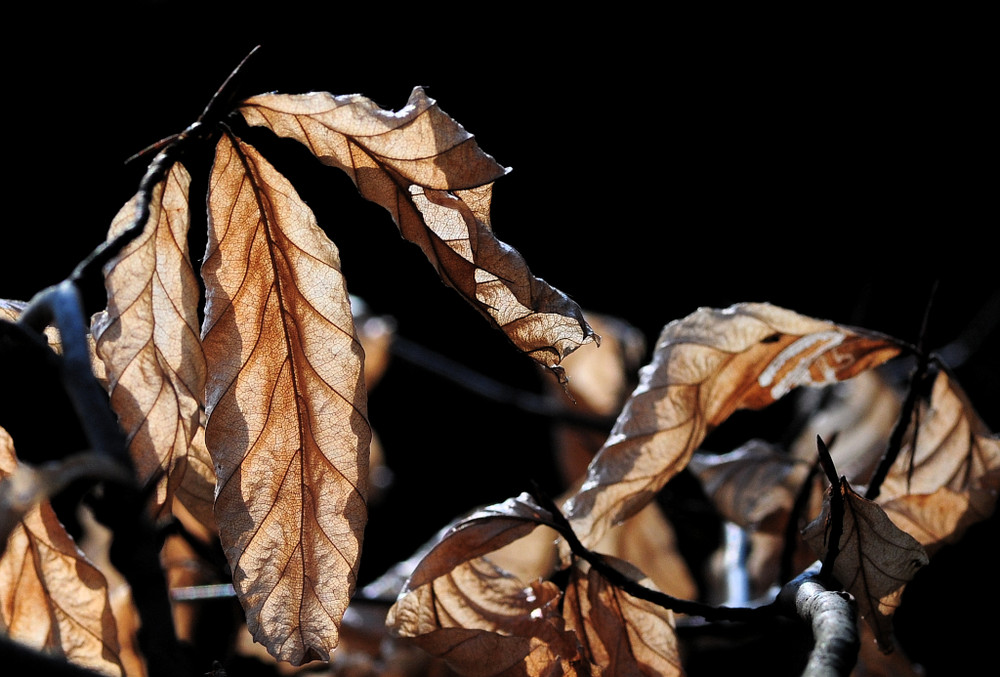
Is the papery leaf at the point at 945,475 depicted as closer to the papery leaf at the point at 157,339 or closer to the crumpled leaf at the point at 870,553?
the crumpled leaf at the point at 870,553

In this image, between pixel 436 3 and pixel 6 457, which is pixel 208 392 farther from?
pixel 436 3

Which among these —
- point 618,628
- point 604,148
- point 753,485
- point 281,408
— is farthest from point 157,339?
point 604,148

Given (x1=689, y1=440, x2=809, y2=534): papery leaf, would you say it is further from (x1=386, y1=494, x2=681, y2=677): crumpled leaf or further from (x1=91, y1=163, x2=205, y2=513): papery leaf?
(x1=91, y1=163, x2=205, y2=513): papery leaf

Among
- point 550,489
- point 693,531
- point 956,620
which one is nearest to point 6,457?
point 693,531

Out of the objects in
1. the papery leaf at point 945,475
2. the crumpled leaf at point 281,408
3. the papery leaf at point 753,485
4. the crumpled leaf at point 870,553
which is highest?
the crumpled leaf at point 281,408

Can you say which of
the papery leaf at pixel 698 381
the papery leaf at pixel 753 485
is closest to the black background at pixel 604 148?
the papery leaf at pixel 753 485

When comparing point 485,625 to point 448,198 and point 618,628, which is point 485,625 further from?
point 448,198

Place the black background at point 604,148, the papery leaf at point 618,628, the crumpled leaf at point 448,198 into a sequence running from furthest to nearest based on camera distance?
the black background at point 604,148 → the papery leaf at point 618,628 → the crumpled leaf at point 448,198
